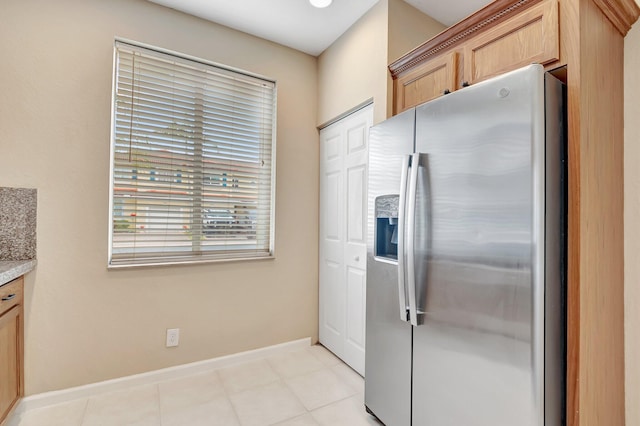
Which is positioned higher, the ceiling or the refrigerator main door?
the ceiling

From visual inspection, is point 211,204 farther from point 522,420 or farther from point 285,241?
point 522,420

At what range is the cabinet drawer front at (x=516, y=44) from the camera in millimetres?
1247

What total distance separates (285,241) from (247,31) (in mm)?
1779

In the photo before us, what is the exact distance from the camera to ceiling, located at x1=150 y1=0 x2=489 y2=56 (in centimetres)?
214

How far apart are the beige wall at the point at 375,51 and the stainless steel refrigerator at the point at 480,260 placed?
2.03 ft

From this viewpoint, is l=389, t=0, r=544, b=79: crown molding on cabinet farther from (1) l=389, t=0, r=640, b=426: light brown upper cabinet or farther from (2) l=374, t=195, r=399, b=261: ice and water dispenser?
(2) l=374, t=195, r=399, b=261: ice and water dispenser

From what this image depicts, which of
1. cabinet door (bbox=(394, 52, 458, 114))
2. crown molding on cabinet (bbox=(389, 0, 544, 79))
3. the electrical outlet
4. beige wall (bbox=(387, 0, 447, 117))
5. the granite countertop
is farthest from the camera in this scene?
the electrical outlet

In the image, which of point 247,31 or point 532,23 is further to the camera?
point 247,31

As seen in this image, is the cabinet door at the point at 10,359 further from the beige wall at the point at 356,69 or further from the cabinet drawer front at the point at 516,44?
the cabinet drawer front at the point at 516,44

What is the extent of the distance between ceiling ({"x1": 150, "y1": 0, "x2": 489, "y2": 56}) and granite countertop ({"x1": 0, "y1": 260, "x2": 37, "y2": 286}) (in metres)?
1.91

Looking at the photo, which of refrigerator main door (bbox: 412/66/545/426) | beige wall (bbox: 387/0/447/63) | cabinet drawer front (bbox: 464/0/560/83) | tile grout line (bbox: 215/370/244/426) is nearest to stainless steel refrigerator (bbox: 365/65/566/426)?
refrigerator main door (bbox: 412/66/545/426)

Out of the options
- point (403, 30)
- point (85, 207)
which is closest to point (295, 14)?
point (403, 30)

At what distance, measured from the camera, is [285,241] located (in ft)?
8.91

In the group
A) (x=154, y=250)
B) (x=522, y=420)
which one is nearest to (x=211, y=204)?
(x=154, y=250)
